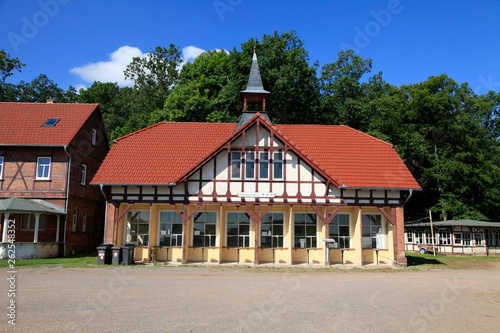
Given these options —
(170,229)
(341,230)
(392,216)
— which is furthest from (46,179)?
(392,216)

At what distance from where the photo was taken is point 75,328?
7.29m

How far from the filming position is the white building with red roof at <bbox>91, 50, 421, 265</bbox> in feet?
66.5

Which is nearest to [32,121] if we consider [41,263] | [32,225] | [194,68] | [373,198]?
[32,225]

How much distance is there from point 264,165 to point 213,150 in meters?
2.83

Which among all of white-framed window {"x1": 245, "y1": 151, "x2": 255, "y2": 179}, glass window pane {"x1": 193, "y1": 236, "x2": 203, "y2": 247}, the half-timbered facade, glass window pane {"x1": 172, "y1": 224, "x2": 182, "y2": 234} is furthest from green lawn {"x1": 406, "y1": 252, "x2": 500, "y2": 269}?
glass window pane {"x1": 172, "y1": 224, "x2": 182, "y2": 234}

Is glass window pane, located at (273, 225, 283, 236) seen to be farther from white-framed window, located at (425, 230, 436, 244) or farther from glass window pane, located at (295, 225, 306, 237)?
white-framed window, located at (425, 230, 436, 244)

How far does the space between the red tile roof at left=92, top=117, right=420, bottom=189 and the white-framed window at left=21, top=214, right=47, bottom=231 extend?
18.4ft

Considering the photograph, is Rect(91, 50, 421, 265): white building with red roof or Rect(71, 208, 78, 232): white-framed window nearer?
Rect(91, 50, 421, 265): white building with red roof

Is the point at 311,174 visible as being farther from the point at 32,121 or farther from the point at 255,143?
the point at 32,121

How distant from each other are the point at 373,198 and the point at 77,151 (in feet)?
60.0

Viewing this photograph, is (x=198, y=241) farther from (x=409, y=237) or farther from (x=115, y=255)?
(x=409, y=237)

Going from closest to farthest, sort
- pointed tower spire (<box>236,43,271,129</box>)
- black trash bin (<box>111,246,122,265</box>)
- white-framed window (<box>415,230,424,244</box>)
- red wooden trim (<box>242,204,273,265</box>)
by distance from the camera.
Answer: black trash bin (<box>111,246,122,265</box>), red wooden trim (<box>242,204,273,265</box>), pointed tower spire (<box>236,43,271,129</box>), white-framed window (<box>415,230,424,244</box>)

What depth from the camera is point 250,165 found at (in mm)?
20797

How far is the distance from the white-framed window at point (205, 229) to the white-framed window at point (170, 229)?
Answer: 85 cm
